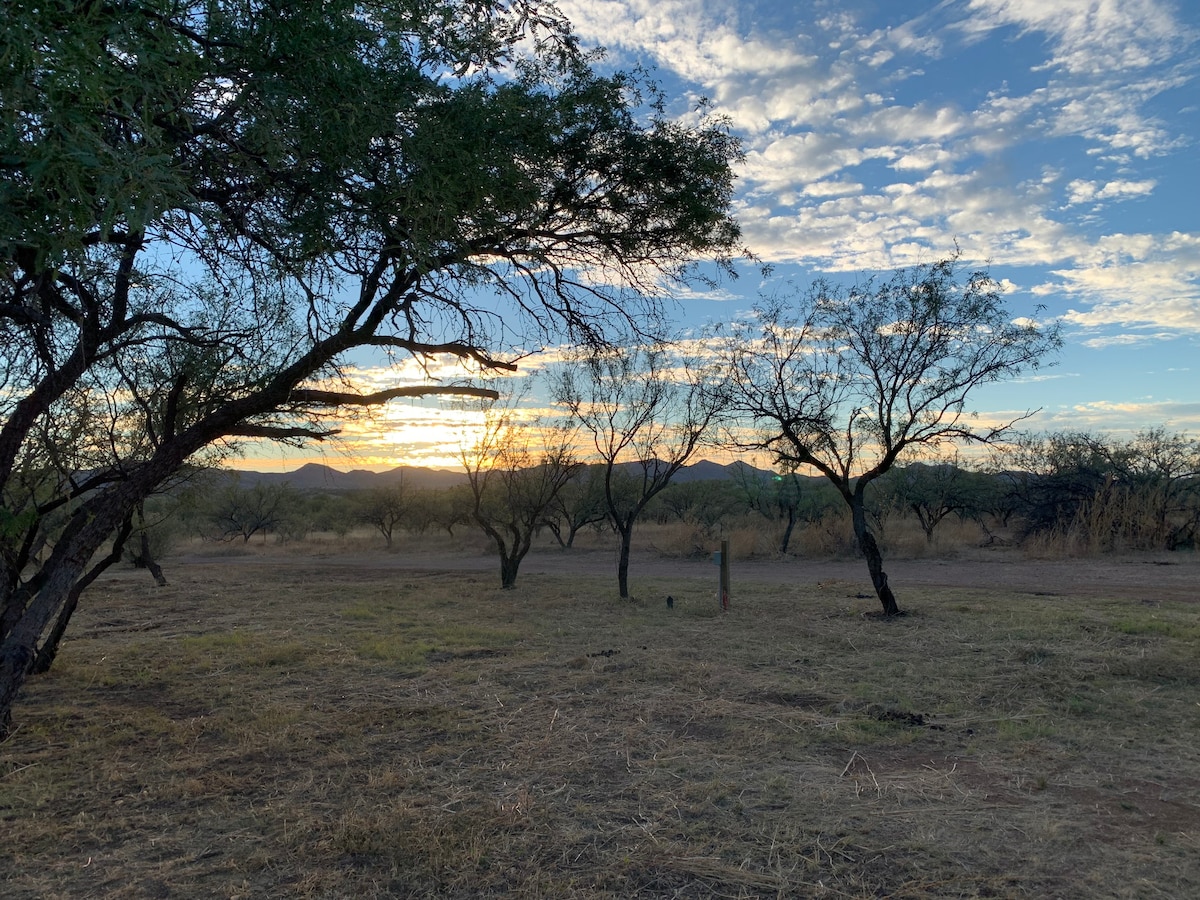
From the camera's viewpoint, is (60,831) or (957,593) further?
(957,593)

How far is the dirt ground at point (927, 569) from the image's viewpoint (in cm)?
1573

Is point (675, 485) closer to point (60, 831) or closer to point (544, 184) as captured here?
point (544, 184)

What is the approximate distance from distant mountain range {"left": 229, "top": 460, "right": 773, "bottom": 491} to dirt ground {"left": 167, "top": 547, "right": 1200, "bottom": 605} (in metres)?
3.09

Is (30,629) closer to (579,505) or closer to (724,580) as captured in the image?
(724,580)

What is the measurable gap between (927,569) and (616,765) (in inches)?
698

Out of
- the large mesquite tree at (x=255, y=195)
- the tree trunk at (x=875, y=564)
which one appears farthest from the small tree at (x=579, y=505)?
the large mesquite tree at (x=255, y=195)

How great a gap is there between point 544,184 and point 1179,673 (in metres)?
7.76

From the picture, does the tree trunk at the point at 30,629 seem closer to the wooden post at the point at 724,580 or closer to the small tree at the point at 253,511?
the wooden post at the point at 724,580

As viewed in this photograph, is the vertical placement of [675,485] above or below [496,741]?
above

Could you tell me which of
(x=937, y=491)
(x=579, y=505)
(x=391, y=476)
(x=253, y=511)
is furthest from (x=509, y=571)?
(x=391, y=476)

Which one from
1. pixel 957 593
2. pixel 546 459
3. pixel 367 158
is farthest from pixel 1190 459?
pixel 367 158

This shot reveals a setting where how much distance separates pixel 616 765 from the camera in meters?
5.31

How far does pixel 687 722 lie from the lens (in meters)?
6.36

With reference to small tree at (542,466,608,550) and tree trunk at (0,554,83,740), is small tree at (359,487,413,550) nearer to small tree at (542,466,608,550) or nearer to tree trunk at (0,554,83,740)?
small tree at (542,466,608,550)
